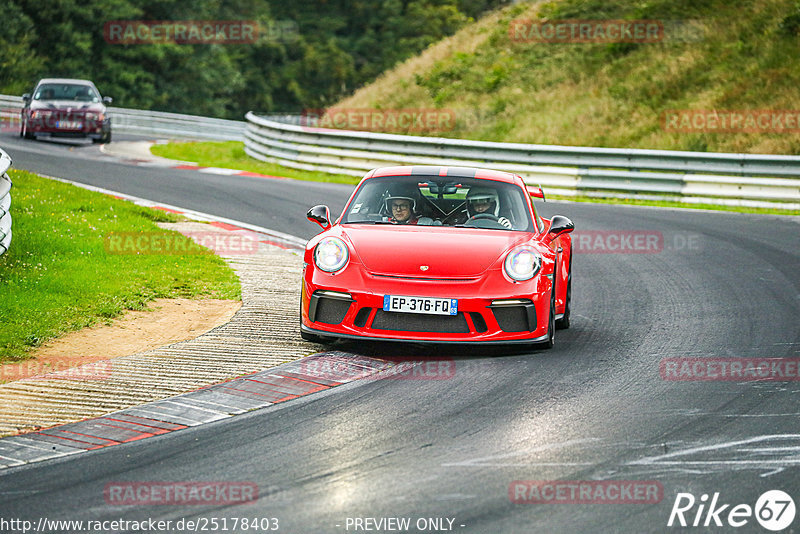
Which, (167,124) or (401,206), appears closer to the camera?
(401,206)

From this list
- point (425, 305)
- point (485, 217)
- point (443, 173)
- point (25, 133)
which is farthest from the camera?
point (25, 133)

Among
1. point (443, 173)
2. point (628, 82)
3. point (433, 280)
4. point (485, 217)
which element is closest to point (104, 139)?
point (628, 82)

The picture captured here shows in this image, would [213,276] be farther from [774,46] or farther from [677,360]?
[774,46]

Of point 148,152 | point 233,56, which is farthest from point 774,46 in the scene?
point 233,56

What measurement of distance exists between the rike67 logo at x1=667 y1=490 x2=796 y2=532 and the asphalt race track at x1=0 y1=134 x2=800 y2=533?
15mm

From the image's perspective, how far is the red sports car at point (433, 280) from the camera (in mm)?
7922

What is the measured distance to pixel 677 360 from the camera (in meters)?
8.14

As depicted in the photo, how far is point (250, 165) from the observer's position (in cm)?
2591

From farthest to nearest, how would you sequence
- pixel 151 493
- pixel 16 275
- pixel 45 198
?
pixel 45 198 → pixel 16 275 → pixel 151 493

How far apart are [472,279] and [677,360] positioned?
1.67m

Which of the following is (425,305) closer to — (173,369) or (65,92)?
(173,369)

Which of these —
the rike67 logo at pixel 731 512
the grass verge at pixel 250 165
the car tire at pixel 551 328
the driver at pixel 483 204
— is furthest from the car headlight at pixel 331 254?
the grass verge at pixel 250 165

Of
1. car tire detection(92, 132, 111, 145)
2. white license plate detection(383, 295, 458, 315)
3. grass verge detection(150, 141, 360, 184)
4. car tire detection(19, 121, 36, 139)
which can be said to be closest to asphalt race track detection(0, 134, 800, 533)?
white license plate detection(383, 295, 458, 315)

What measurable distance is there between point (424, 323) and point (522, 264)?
2.99ft
